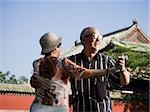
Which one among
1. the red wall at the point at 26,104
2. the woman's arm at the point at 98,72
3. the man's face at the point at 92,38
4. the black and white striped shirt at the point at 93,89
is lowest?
the red wall at the point at 26,104

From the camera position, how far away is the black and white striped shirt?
89.6 inches

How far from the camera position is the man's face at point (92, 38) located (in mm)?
2197

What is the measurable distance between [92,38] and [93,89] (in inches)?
12.1

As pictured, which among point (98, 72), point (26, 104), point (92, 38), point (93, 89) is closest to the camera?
point (98, 72)

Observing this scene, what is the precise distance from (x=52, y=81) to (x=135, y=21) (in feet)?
53.2

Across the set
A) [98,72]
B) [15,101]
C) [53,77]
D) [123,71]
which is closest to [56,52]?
[53,77]

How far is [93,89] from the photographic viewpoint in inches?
90.9

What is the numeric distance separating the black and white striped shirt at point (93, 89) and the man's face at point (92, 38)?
0.13m

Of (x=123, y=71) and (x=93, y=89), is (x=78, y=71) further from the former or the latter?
(x=93, y=89)

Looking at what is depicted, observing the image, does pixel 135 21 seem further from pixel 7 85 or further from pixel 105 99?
pixel 105 99

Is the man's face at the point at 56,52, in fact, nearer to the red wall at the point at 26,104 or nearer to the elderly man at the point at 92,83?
the elderly man at the point at 92,83

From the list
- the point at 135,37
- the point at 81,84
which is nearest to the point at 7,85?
the point at 135,37

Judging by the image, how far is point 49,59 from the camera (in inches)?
80.2

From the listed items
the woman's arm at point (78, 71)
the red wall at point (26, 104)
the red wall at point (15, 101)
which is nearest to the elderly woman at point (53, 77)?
the woman's arm at point (78, 71)
